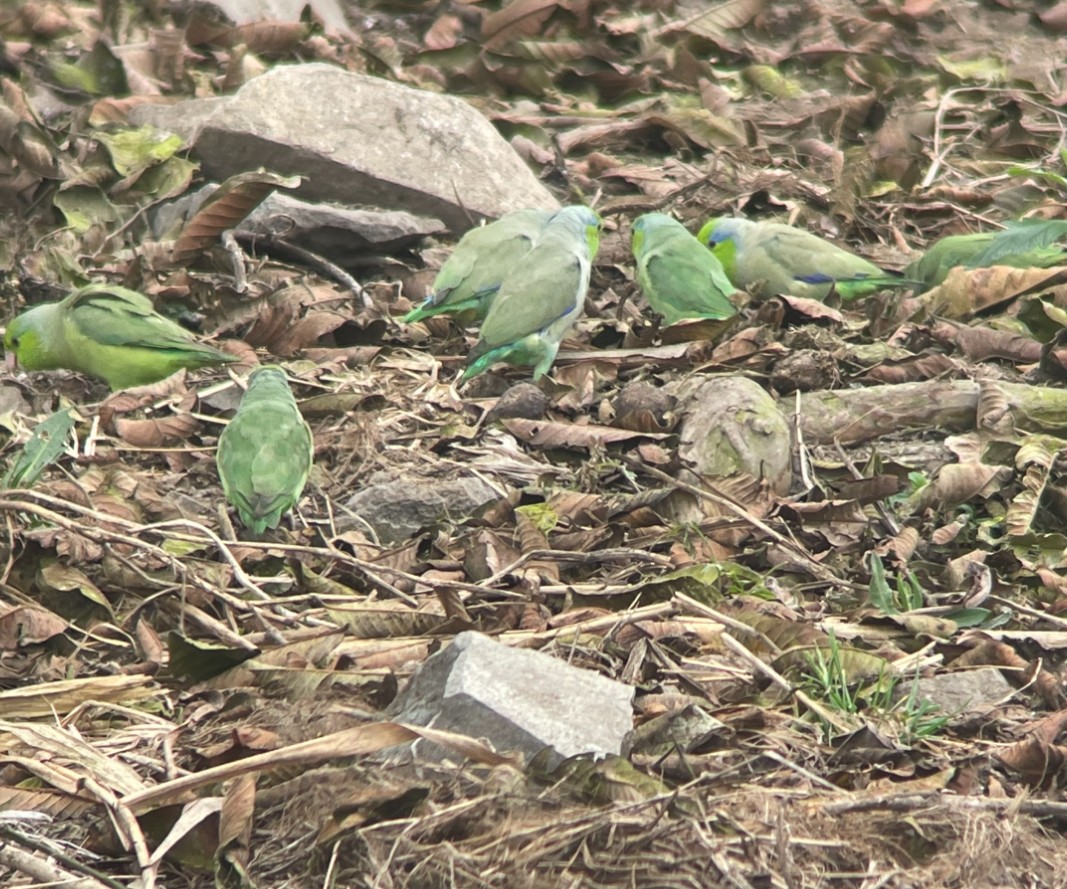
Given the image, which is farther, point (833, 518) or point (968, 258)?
point (968, 258)

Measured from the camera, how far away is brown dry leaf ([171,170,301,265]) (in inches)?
235

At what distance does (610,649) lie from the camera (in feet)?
11.1

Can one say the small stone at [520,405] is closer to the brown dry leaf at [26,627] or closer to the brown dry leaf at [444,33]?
the brown dry leaf at [26,627]

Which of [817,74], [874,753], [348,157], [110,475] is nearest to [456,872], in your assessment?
[874,753]

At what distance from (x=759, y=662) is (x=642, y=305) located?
3.25 m

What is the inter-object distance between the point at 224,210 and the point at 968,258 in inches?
115

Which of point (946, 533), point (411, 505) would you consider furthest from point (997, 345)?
point (411, 505)

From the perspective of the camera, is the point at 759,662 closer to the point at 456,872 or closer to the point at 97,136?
the point at 456,872

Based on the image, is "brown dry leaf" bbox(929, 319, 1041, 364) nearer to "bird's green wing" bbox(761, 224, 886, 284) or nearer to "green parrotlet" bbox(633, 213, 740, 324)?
"bird's green wing" bbox(761, 224, 886, 284)

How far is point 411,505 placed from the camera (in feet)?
14.2

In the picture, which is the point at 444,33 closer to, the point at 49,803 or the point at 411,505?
the point at 411,505

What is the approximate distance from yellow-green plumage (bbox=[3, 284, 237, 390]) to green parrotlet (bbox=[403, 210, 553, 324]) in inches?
32.2

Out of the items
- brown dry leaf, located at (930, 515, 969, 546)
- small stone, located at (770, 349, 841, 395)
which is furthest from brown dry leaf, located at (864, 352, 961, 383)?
brown dry leaf, located at (930, 515, 969, 546)

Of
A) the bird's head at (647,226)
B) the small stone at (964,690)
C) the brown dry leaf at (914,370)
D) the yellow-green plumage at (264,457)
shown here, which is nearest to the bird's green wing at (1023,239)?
the brown dry leaf at (914,370)
